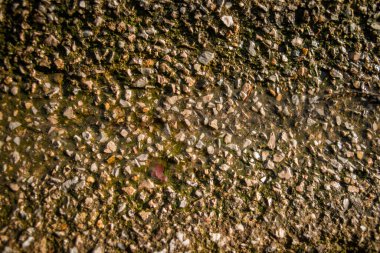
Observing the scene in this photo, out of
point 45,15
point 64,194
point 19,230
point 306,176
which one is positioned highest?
point 45,15

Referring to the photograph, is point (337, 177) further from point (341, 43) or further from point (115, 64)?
point (115, 64)

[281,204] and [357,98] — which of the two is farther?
[357,98]

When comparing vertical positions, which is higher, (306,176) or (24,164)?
(306,176)

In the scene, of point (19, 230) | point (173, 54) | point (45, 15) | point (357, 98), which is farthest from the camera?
point (357, 98)

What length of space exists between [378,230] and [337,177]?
1.35 ft

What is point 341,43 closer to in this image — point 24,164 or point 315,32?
point 315,32

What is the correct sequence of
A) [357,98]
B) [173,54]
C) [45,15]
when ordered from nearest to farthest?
[45,15], [173,54], [357,98]

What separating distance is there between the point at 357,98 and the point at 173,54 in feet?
4.41

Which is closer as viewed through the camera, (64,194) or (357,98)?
(64,194)

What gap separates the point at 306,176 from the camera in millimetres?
2461

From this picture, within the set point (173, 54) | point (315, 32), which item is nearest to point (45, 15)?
point (173, 54)

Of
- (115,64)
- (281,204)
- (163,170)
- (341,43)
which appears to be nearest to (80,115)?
(115,64)

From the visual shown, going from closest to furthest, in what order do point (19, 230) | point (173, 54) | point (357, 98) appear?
point (19, 230) < point (173, 54) < point (357, 98)

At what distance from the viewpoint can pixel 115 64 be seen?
2.42 meters
